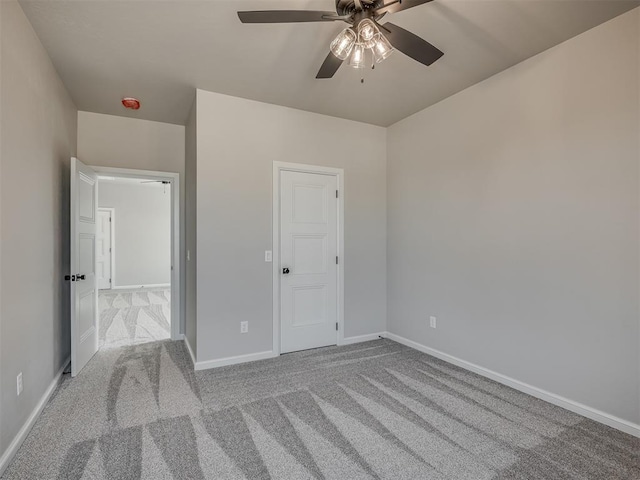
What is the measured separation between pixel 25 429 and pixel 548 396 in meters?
3.60

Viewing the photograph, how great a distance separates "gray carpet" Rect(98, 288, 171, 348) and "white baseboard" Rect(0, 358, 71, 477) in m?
1.21

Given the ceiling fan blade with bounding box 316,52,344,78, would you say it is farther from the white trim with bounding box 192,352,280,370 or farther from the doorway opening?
the doorway opening


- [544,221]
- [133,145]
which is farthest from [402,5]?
[133,145]

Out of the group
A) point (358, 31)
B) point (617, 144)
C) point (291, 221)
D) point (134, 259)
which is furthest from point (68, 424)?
point (134, 259)

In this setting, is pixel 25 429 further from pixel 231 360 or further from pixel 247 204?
pixel 247 204

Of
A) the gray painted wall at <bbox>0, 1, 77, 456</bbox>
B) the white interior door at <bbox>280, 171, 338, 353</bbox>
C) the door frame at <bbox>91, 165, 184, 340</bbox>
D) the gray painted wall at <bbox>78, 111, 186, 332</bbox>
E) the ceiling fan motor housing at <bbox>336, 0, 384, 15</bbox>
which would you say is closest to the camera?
the ceiling fan motor housing at <bbox>336, 0, 384, 15</bbox>

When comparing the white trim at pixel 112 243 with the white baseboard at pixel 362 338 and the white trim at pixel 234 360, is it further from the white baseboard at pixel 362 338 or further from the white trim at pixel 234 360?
the white baseboard at pixel 362 338

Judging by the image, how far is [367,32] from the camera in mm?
1682

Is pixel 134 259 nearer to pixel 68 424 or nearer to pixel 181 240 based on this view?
pixel 181 240

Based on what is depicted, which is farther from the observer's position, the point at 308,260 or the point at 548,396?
the point at 308,260

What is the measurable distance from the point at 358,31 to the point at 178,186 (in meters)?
3.01

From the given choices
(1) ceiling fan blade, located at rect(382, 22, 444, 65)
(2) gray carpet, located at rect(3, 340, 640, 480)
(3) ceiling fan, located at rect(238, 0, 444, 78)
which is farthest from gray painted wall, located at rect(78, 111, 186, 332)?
(1) ceiling fan blade, located at rect(382, 22, 444, 65)

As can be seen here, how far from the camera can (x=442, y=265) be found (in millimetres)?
3225

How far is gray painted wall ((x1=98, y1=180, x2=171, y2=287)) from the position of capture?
7.73m
